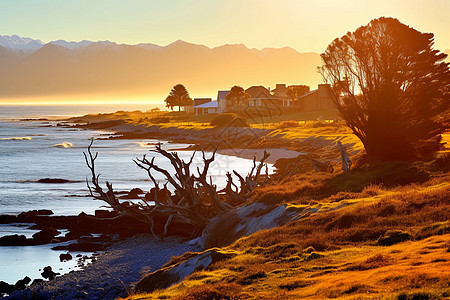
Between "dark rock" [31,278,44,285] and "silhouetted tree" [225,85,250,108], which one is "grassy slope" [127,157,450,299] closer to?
"dark rock" [31,278,44,285]

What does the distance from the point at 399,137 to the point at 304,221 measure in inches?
566

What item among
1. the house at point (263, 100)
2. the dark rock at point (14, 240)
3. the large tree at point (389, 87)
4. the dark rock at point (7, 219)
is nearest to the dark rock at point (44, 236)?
the dark rock at point (14, 240)

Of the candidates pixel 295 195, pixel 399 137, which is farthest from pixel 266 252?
pixel 399 137

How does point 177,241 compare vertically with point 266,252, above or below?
below

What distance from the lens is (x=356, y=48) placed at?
30562mm

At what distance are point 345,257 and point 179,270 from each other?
5132 millimetres

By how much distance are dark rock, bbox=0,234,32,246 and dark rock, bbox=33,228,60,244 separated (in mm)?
497

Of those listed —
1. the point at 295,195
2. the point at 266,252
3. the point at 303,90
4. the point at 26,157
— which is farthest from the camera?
the point at 303,90

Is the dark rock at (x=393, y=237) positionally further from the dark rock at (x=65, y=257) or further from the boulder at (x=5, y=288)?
the dark rock at (x=65, y=257)

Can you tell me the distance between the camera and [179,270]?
16188 mm

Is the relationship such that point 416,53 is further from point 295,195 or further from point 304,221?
point 304,221

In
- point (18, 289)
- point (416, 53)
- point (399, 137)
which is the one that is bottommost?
point (18, 289)

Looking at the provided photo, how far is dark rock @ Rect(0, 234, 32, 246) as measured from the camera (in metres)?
25.8

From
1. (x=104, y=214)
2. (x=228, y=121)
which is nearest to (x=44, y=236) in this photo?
(x=104, y=214)
